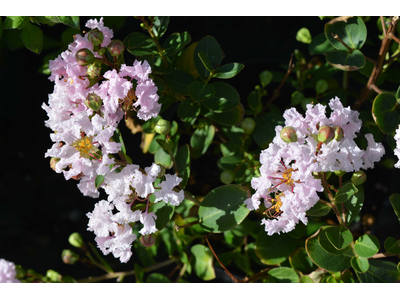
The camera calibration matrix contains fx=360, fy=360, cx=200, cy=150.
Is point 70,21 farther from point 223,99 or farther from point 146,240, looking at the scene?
point 146,240

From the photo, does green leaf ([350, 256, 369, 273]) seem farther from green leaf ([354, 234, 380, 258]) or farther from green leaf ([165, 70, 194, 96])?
green leaf ([165, 70, 194, 96])

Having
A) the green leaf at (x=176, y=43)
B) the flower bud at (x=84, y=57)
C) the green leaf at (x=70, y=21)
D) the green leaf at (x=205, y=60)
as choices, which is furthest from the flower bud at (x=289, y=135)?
the green leaf at (x=70, y=21)

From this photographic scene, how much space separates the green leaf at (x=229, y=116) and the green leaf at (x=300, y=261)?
439 mm

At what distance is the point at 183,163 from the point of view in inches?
40.6

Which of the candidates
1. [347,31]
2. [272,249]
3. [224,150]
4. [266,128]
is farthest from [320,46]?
[272,249]

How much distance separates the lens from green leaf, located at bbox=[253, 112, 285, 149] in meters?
1.15

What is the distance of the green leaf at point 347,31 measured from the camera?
1.04 m

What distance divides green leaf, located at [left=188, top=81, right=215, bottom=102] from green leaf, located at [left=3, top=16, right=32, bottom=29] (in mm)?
A: 490

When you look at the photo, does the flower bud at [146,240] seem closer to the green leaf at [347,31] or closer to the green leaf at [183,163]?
the green leaf at [183,163]

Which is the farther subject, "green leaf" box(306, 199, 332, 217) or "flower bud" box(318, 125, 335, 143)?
"green leaf" box(306, 199, 332, 217)

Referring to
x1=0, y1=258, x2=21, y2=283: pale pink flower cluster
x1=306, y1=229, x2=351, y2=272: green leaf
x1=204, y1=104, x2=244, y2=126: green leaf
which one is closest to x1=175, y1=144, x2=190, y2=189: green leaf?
x1=204, y1=104, x2=244, y2=126: green leaf

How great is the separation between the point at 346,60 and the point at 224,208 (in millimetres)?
534

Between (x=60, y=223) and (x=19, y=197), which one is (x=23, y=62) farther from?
(x=60, y=223)

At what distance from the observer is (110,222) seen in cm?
88
